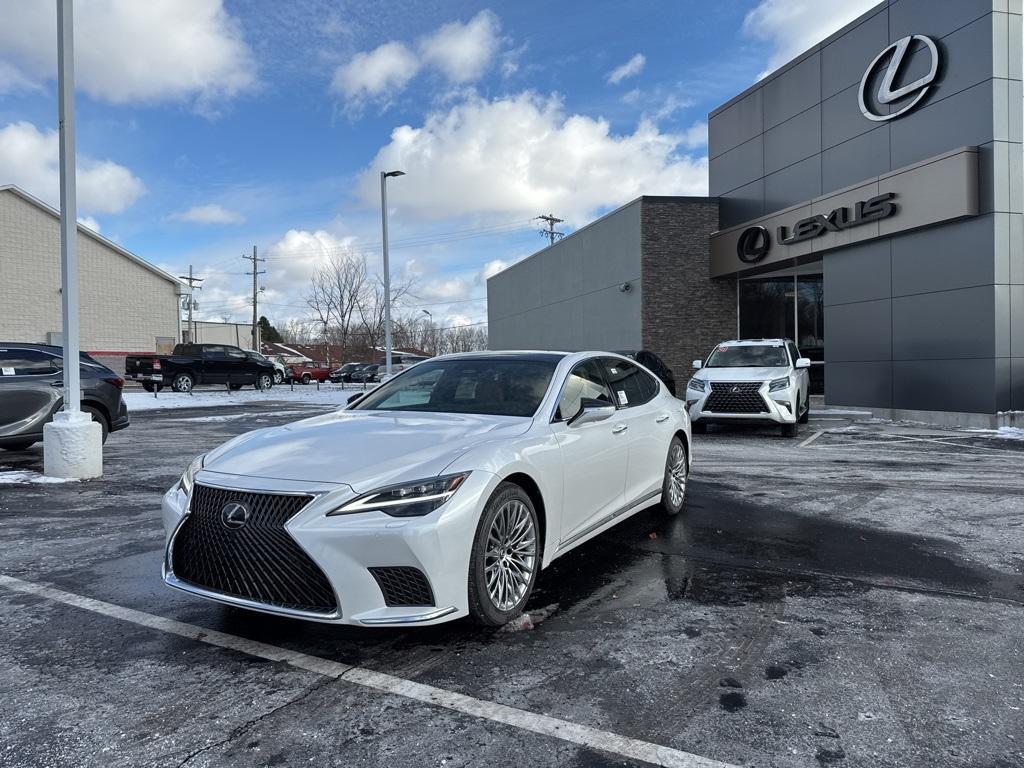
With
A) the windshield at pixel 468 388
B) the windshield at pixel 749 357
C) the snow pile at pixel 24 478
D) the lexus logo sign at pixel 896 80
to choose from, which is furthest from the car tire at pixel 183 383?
the windshield at pixel 468 388

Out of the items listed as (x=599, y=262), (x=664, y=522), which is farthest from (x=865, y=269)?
(x=664, y=522)

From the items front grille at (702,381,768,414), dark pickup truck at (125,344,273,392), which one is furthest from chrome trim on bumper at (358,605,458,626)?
dark pickup truck at (125,344,273,392)

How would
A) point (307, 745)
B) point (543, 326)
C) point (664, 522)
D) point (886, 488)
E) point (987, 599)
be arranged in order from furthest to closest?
1. point (543, 326)
2. point (886, 488)
3. point (664, 522)
4. point (987, 599)
5. point (307, 745)

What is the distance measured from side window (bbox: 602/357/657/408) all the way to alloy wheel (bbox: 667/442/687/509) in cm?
59

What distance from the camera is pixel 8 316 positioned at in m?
32.8

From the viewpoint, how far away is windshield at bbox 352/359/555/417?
4.59 meters

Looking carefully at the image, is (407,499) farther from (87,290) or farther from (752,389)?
(87,290)

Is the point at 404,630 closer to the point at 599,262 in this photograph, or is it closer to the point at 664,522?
the point at 664,522

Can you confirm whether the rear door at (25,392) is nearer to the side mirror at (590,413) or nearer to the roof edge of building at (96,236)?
the side mirror at (590,413)

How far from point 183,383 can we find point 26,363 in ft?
68.0

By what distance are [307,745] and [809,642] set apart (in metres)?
2.41

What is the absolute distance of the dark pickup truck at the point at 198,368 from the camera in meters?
28.5

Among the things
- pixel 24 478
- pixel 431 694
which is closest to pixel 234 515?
pixel 431 694

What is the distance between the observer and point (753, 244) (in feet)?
67.2
